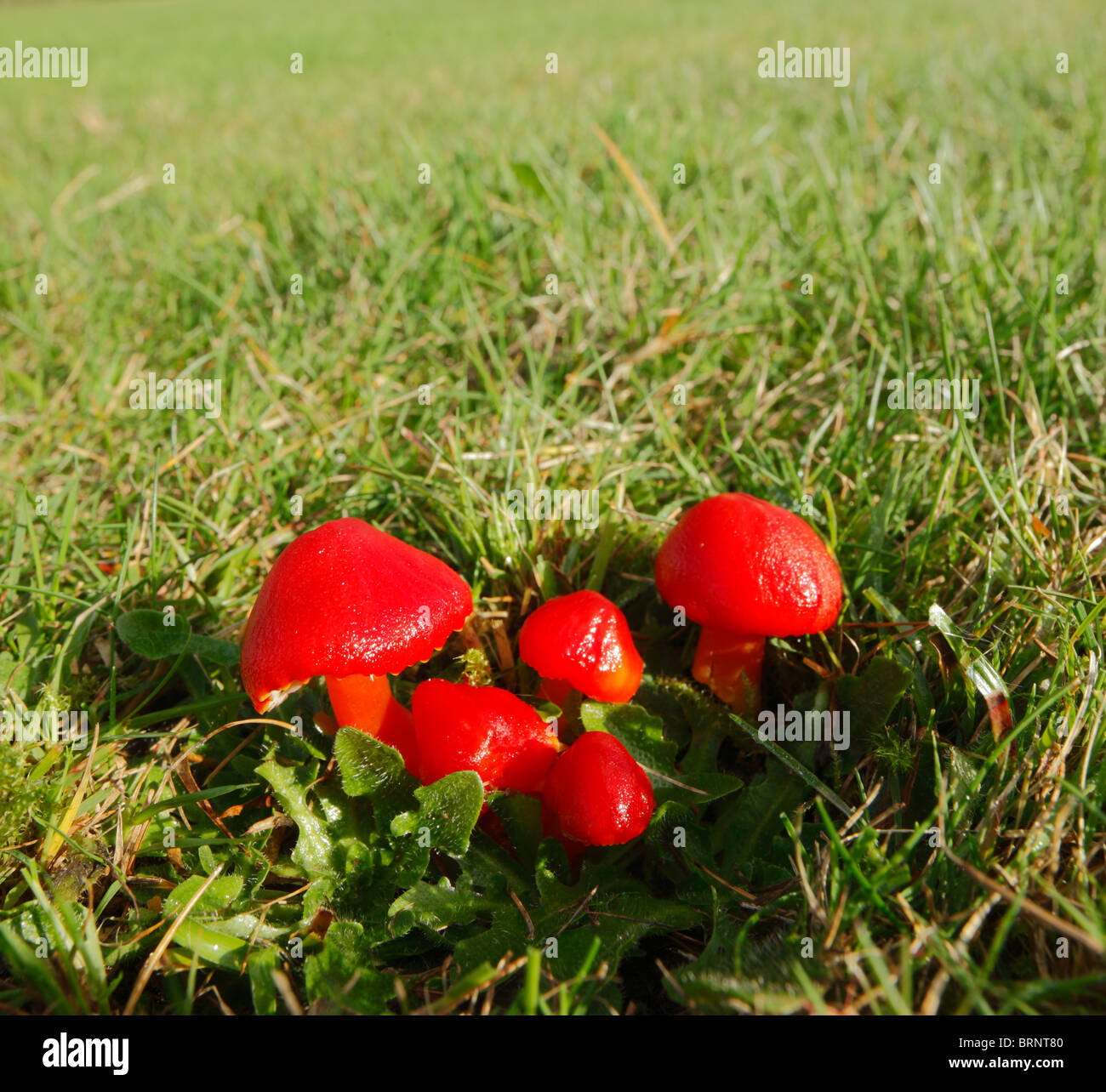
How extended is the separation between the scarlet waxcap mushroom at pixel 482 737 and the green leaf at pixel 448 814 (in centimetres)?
6

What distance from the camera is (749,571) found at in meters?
2.11

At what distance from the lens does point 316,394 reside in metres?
3.55

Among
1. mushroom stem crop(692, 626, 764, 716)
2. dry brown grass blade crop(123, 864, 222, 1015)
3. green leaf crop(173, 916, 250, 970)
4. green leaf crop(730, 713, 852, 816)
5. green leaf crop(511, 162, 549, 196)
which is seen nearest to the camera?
dry brown grass blade crop(123, 864, 222, 1015)

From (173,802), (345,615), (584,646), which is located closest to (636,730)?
(584,646)

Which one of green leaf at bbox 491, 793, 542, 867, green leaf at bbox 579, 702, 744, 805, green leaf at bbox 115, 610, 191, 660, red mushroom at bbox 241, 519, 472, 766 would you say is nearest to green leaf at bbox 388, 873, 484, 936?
green leaf at bbox 491, 793, 542, 867

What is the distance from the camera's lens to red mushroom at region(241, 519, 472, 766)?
6.19ft

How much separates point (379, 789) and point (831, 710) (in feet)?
3.92

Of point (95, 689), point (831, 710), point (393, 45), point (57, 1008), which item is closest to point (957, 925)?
point (831, 710)

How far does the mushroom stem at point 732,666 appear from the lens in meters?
2.35

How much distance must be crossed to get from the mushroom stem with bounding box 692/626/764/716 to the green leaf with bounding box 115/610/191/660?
145cm

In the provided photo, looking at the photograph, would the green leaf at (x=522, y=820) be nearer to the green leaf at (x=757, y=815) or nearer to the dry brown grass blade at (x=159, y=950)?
the green leaf at (x=757, y=815)

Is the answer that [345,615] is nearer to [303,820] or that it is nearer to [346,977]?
[303,820]

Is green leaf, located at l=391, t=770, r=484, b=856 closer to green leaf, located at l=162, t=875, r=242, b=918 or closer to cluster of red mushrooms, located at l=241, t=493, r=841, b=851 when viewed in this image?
cluster of red mushrooms, located at l=241, t=493, r=841, b=851

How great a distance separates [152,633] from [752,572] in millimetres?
1661
